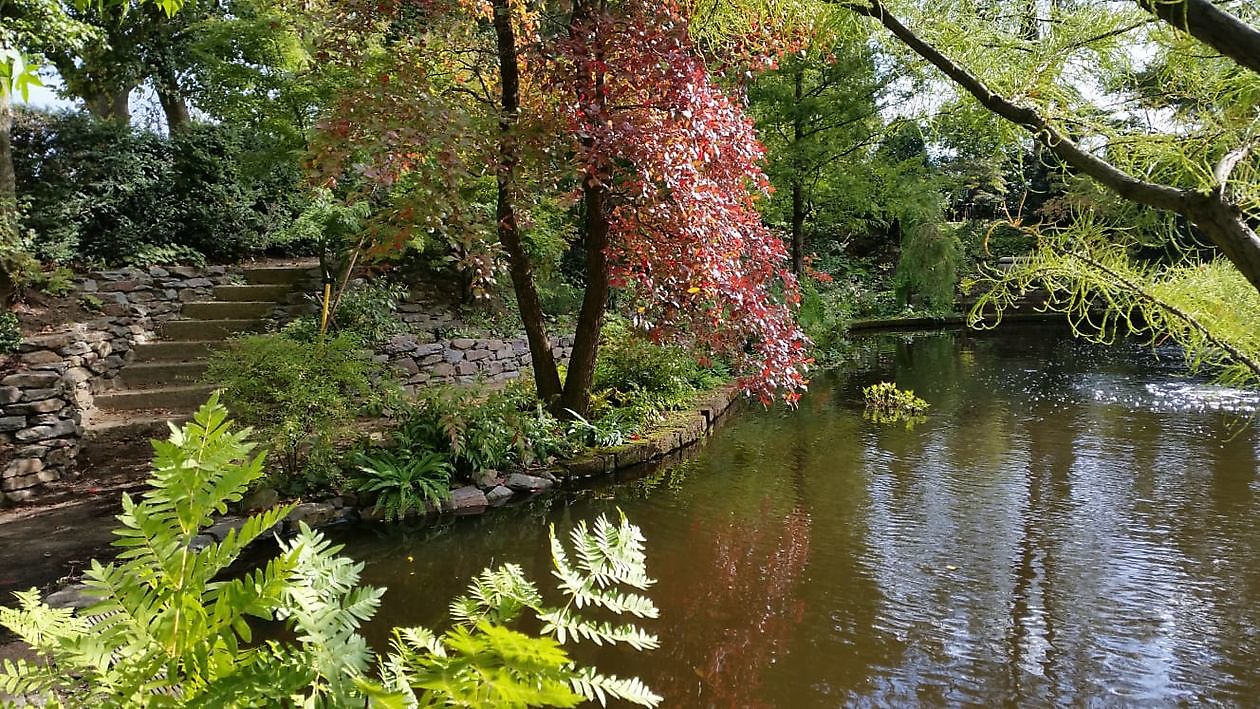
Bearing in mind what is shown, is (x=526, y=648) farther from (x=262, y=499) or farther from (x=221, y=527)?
(x=262, y=499)

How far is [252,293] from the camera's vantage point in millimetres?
8422

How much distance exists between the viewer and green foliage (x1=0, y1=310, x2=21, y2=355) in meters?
5.96

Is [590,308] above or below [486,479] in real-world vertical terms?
above

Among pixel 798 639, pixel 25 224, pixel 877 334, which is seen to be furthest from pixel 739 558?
pixel 877 334

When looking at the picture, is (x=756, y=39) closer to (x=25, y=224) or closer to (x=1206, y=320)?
(x=1206, y=320)

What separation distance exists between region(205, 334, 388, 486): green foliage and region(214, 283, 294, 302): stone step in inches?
137

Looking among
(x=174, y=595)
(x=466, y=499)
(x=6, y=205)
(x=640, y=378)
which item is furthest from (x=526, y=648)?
(x=6, y=205)

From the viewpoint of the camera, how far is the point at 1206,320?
3.94 ft

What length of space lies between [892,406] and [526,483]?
474cm

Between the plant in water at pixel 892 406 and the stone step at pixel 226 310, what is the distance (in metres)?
7.32

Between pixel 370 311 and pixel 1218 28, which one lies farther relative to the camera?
pixel 370 311

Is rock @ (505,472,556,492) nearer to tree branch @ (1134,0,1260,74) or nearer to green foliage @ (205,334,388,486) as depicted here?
green foliage @ (205,334,388,486)

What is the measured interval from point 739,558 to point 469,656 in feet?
11.6

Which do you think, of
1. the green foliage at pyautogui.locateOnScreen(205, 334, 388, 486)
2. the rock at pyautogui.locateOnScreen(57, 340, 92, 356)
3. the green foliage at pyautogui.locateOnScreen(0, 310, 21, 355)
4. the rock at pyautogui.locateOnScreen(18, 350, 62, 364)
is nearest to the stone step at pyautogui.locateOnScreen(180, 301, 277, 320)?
the rock at pyautogui.locateOnScreen(57, 340, 92, 356)
